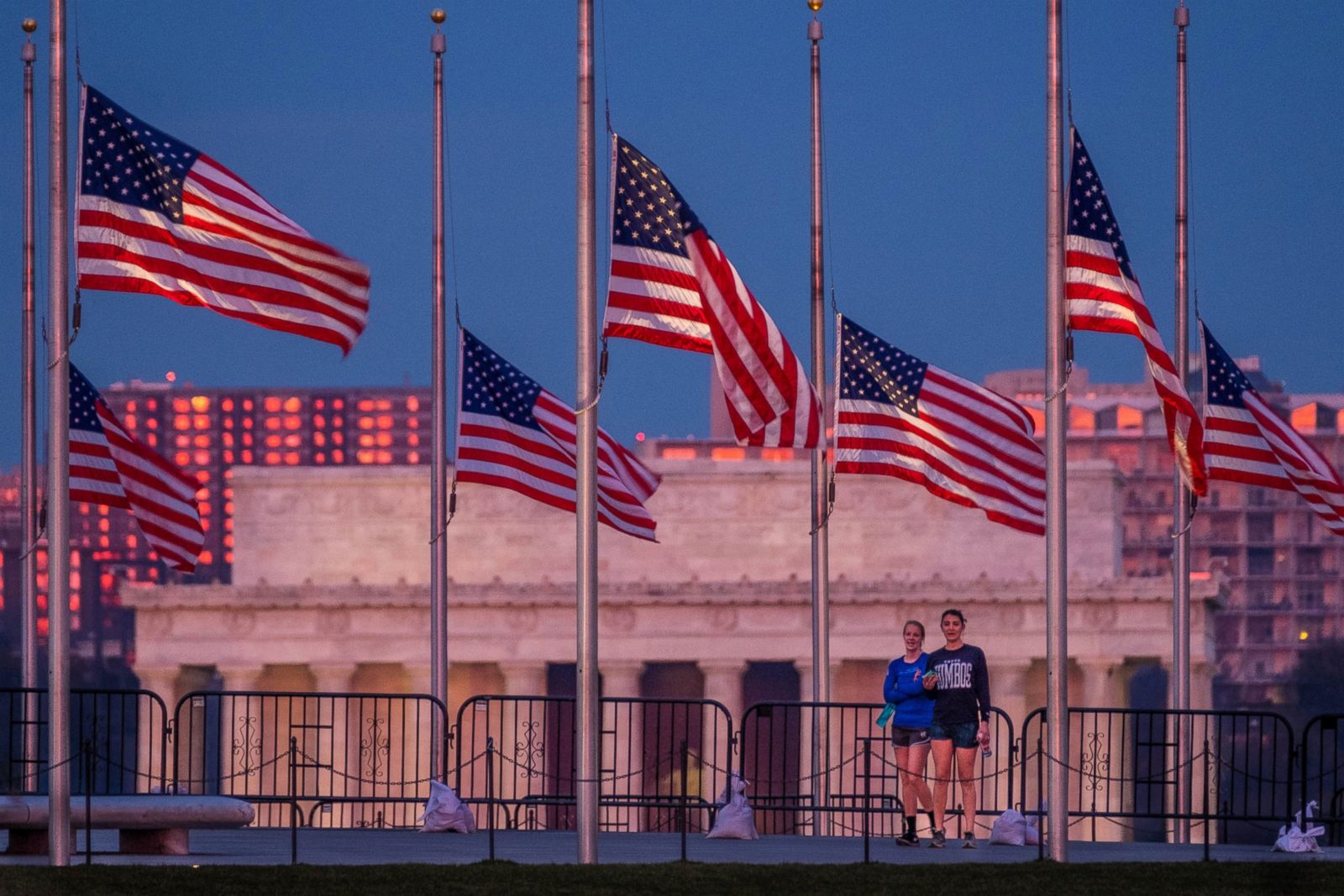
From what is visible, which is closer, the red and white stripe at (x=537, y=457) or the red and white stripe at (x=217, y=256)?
the red and white stripe at (x=217, y=256)

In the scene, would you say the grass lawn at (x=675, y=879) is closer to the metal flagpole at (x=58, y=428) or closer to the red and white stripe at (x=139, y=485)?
the metal flagpole at (x=58, y=428)

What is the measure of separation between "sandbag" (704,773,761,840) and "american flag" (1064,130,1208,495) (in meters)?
5.69

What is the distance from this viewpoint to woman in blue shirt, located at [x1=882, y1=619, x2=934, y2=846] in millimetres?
24453

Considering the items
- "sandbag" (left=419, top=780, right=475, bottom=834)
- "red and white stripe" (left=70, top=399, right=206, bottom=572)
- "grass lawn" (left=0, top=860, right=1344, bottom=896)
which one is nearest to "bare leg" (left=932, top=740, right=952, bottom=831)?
"grass lawn" (left=0, top=860, right=1344, bottom=896)

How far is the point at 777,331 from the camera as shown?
24125 millimetres

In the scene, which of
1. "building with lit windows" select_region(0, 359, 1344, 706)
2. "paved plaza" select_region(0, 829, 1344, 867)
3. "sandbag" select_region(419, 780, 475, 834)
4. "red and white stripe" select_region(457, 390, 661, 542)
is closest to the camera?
"paved plaza" select_region(0, 829, 1344, 867)

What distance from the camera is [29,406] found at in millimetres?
32562

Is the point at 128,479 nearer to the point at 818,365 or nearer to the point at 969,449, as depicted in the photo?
the point at 818,365

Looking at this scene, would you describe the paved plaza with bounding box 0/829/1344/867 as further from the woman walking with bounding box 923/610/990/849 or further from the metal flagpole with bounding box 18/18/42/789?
the metal flagpole with bounding box 18/18/42/789

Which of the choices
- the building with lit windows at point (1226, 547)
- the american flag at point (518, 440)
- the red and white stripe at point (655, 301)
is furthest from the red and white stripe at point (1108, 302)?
the building with lit windows at point (1226, 547)

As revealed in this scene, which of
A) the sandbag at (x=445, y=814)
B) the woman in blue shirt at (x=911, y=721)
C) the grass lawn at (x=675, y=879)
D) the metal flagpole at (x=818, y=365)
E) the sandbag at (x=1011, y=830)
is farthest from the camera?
the metal flagpole at (x=818, y=365)

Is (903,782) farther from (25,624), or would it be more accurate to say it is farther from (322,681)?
(322,681)

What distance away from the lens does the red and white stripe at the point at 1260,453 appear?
99.7 ft

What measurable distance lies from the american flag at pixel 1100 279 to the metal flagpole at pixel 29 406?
1366 centimetres
